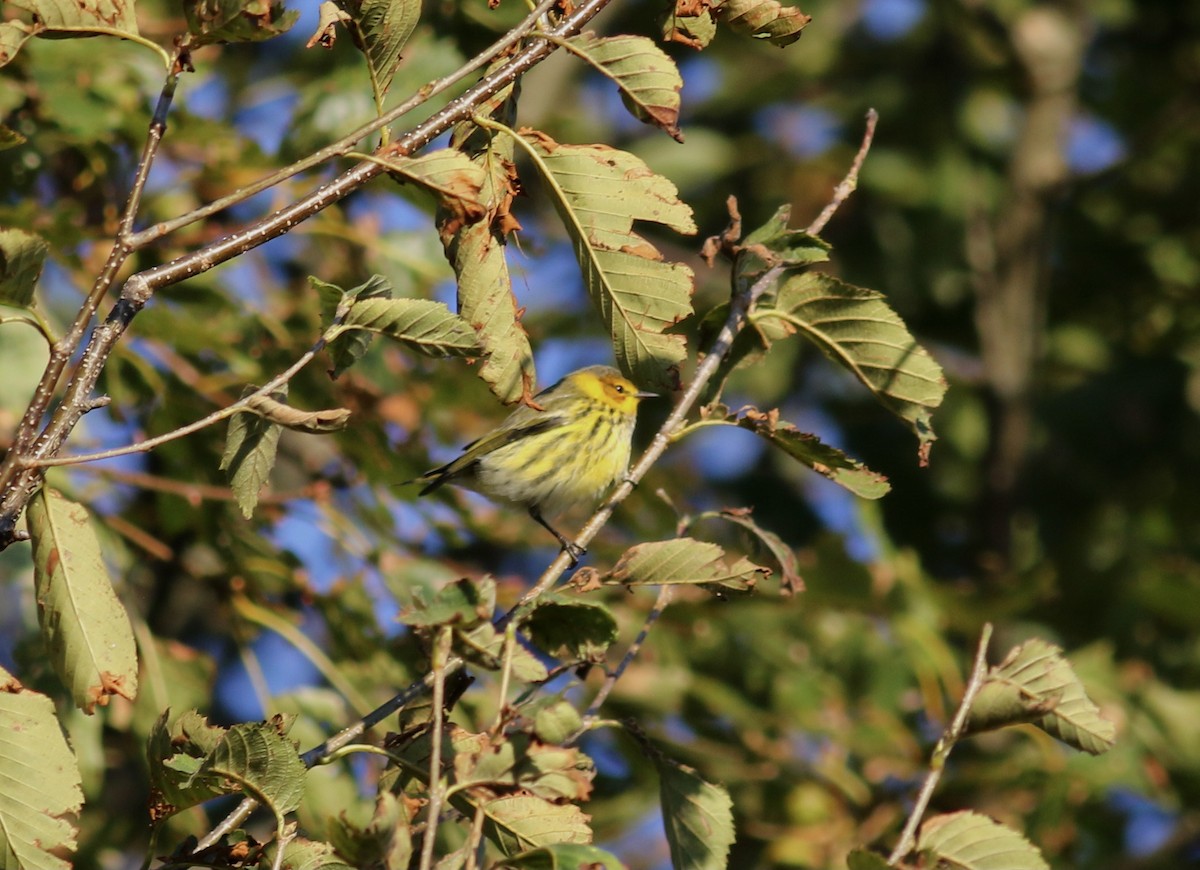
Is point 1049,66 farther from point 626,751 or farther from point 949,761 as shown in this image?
point 626,751

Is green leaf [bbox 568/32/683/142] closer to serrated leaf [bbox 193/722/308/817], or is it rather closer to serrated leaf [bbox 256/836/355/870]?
serrated leaf [bbox 193/722/308/817]

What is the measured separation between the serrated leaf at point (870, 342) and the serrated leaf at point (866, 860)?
69cm

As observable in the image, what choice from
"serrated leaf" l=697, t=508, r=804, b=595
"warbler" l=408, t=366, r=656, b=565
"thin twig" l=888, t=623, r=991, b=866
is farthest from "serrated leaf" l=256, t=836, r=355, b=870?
"warbler" l=408, t=366, r=656, b=565

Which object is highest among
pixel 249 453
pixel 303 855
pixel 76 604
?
pixel 249 453

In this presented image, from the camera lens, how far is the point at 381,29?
2078mm

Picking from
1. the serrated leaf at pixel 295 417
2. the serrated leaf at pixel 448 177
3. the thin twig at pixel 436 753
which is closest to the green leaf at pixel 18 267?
the serrated leaf at pixel 295 417

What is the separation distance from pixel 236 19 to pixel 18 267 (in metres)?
0.49

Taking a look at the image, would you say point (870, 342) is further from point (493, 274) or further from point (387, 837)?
point (387, 837)

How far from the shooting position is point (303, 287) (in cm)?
515

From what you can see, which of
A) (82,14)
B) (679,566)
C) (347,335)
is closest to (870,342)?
(679,566)

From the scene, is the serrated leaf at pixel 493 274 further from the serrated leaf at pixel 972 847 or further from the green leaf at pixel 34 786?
the serrated leaf at pixel 972 847

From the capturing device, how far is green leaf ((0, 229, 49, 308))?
77.2 inches

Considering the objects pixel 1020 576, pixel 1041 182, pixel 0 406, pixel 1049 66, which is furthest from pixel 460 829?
pixel 1049 66

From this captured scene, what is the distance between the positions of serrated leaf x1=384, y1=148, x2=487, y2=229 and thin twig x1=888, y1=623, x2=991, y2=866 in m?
1.08
